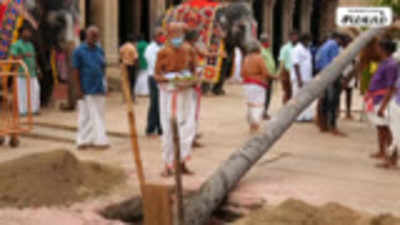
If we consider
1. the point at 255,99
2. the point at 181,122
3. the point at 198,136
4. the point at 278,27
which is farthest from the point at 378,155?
the point at 278,27

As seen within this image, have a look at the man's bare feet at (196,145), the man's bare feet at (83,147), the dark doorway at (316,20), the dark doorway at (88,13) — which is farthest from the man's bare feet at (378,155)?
the dark doorway at (316,20)

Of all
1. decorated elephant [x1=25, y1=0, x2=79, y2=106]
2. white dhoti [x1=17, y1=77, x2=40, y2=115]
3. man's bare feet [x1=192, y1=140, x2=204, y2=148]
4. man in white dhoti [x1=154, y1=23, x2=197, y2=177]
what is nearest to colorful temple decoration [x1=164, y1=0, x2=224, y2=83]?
man's bare feet [x1=192, y1=140, x2=204, y2=148]

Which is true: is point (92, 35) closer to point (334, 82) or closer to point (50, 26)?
point (50, 26)

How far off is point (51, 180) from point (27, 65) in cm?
516

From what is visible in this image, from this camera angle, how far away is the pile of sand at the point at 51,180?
4.78m

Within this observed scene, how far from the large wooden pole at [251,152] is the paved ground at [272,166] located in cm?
26

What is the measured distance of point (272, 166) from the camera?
20.4 feet

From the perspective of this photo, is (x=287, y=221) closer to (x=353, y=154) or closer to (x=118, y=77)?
(x=353, y=154)

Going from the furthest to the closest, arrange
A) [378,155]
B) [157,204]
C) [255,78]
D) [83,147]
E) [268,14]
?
[268,14] < [255,78] < [83,147] < [378,155] < [157,204]

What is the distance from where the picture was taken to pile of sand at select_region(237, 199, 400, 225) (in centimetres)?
409

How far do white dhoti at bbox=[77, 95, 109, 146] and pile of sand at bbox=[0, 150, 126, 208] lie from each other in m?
1.58

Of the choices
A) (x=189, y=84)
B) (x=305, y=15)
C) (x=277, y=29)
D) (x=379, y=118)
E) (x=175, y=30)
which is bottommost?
(x=379, y=118)

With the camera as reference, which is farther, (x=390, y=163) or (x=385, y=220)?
(x=390, y=163)

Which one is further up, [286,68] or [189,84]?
[286,68]
